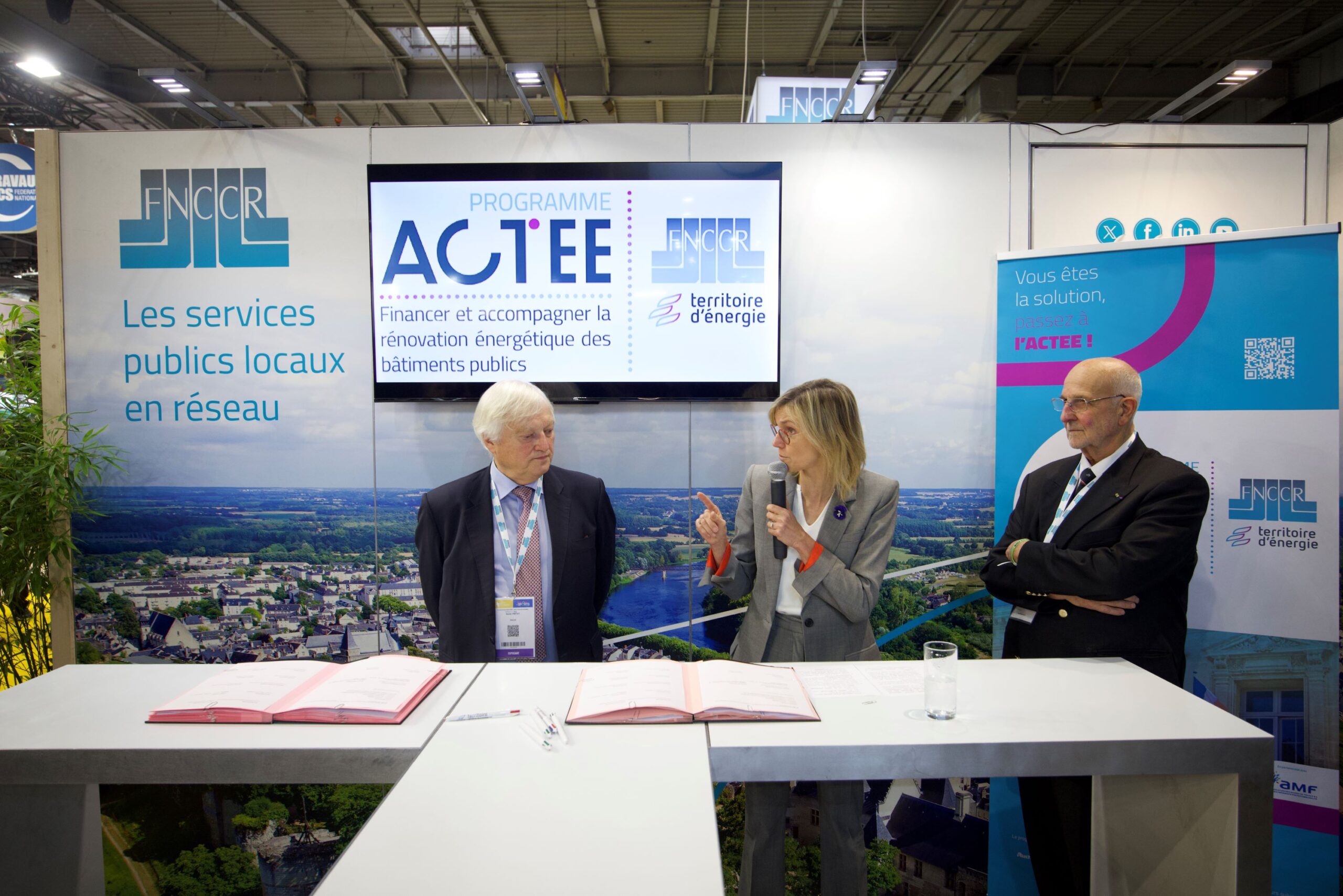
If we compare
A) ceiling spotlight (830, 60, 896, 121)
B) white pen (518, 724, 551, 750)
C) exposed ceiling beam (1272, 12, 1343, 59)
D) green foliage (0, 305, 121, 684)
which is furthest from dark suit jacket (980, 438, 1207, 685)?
exposed ceiling beam (1272, 12, 1343, 59)

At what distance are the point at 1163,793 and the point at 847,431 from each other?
1216 millimetres

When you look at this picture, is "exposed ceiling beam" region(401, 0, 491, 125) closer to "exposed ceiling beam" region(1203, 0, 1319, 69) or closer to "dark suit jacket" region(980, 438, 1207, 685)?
"dark suit jacket" region(980, 438, 1207, 685)

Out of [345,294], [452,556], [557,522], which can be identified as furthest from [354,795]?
[345,294]

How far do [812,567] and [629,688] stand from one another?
0.73 metres

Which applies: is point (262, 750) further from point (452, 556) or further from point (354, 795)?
point (354, 795)

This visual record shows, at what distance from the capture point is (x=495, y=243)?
3160 millimetres

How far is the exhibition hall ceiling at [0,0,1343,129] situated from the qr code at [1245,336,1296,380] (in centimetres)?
269

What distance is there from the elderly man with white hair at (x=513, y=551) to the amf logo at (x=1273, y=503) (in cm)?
252

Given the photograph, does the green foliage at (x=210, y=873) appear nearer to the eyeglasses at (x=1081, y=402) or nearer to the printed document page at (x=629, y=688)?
the printed document page at (x=629, y=688)

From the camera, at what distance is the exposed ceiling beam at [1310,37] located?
5018 mm

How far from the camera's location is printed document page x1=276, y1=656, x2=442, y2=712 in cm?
157

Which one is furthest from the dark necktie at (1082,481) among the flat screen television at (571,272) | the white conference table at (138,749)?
the white conference table at (138,749)

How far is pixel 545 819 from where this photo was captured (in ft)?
3.94

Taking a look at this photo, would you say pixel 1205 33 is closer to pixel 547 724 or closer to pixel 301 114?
pixel 547 724
